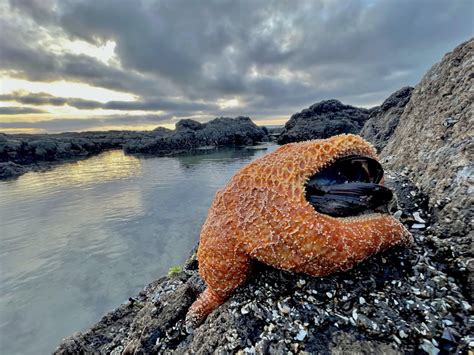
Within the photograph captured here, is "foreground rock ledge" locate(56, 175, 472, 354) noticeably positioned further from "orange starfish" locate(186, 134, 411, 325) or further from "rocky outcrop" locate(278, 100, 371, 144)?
"rocky outcrop" locate(278, 100, 371, 144)

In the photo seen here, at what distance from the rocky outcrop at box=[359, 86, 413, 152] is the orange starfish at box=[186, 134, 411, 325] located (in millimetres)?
7447

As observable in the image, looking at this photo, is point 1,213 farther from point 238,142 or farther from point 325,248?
point 238,142

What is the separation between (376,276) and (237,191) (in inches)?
66.0

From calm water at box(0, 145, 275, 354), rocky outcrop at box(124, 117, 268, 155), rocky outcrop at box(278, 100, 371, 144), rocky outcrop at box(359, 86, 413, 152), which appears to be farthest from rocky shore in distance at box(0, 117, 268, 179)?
rocky outcrop at box(359, 86, 413, 152)

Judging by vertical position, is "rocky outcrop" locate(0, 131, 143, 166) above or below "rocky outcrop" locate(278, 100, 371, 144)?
below

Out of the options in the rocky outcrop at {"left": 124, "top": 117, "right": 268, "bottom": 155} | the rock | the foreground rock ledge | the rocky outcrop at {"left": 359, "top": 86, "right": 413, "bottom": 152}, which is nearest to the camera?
the foreground rock ledge

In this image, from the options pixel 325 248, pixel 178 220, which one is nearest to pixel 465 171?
pixel 325 248

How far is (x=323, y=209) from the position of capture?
9.43ft

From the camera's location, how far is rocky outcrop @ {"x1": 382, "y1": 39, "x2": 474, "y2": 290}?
9.57ft

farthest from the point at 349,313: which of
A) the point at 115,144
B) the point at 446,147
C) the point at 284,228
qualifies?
the point at 115,144

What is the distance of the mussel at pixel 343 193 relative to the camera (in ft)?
9.39

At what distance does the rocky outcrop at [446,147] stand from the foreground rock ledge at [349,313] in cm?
18

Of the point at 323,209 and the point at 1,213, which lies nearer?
the point at 323,209

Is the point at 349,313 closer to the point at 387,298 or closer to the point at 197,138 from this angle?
the point at 387,298
